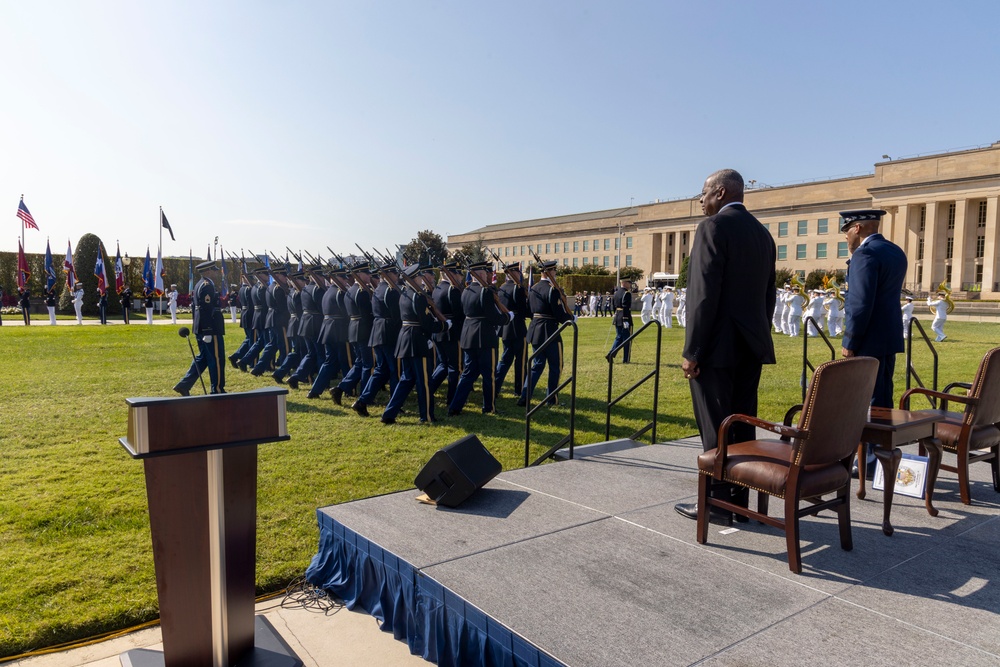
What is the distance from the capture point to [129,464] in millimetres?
6441

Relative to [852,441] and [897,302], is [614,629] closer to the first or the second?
[852,441]

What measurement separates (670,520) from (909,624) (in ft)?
4.81

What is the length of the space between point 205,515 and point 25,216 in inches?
1329

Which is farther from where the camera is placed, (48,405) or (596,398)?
(596,398)

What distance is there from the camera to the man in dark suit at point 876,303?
4859 millimetres

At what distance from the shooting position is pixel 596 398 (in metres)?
10.5

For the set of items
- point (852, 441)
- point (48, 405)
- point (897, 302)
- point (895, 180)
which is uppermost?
point (895, 180)

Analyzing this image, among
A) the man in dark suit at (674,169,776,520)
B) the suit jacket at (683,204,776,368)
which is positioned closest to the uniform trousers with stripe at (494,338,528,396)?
the man in dark suit at (674,169,776,520)

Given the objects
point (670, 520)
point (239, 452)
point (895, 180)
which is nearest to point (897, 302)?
point (670, 520)

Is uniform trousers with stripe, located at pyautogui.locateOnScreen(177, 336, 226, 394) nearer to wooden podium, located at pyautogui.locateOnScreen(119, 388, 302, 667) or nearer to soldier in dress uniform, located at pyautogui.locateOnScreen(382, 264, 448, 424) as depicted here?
soldier in dress uniform, located at pyautogui.locateOnScreen(382, 264, 448, 424)

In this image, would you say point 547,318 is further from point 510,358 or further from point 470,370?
point 470,370

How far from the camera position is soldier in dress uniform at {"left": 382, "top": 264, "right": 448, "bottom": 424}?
820 centimetres

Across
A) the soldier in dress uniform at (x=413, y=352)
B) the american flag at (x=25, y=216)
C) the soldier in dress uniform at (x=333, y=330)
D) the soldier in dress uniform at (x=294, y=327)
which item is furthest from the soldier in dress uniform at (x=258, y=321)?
the american flag at (x=25, y=216)

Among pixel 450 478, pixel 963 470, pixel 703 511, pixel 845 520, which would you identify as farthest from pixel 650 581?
pixel 963 470
